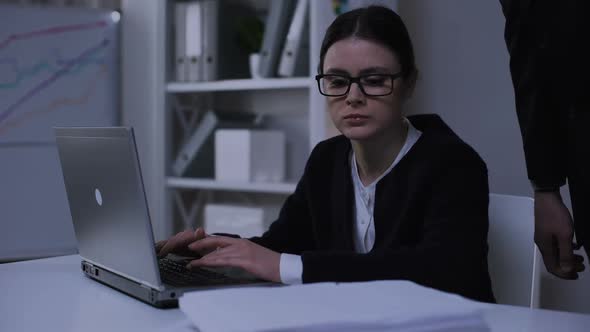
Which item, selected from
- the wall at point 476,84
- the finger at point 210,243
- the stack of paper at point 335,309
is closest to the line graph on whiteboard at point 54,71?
the wall at point 476,84

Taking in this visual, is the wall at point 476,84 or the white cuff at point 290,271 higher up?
the wall at point 476,84

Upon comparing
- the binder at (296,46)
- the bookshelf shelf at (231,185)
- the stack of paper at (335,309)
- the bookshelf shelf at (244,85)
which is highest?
the binder at (296,46)

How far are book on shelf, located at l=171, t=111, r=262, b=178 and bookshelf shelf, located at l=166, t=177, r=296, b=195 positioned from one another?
55mm

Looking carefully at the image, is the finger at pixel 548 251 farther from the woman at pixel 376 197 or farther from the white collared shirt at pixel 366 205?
the white collared shirt at pixel 366 205

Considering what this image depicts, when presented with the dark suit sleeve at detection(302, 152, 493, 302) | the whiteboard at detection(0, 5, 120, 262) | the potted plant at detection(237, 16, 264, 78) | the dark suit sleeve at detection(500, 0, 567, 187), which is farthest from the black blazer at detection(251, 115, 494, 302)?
the whiteboard at detection(0, 5, 120, 262)

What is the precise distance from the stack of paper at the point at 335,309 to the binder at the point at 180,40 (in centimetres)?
229

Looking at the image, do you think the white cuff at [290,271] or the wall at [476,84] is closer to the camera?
the white cuff at [290,271]

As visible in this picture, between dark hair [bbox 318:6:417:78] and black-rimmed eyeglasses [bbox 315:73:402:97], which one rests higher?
dark hair [bbox 318:6:417:78]

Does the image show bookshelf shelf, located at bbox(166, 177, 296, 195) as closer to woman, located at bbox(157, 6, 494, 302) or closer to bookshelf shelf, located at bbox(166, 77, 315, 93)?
bookshelf shelf, located at bbox(166, 77, 315, 93)

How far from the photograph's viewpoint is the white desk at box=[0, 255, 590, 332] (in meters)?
0.89

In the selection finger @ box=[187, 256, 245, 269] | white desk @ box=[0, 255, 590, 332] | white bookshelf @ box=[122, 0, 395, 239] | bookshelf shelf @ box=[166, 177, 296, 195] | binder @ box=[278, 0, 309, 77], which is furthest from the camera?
white bookshelf @ box=[122, 0, 395, 239]

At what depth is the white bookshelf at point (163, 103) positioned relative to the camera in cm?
297

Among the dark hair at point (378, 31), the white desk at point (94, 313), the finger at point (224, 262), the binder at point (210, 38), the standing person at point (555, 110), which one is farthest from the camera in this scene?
the binder at point (210, 38)

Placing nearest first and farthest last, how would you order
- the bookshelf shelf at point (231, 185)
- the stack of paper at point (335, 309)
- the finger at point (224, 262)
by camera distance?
1. the stack of paper at point (335, 309)
2. the finger at point (224, 262)
3. the bookshelf shelf at point (231, 185)
